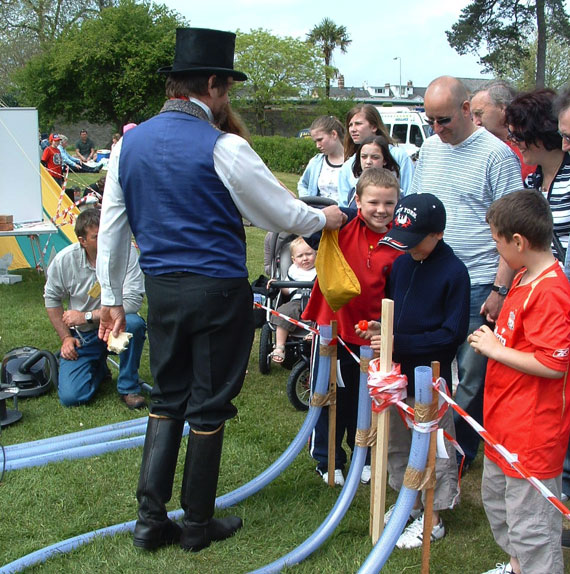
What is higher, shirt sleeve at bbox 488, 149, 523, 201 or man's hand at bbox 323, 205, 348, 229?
shirt sleeve at bbox 488, 149, 523, 201

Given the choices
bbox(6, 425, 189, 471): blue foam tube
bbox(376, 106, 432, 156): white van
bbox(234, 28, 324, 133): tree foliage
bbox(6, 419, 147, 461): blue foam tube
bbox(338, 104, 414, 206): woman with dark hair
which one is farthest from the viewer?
bbox(234, 28, 324, 133): tree foliage

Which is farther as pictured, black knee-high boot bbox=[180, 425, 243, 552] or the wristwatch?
the wristwatch

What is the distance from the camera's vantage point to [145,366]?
5863mm

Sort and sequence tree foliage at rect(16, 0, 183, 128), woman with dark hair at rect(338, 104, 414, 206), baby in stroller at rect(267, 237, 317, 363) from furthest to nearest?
tree foliage at rect(16, 0, 183, 128)
baby in stroller at rect(267, 237, 317, 363)
woman with dark hair at rect(338, 104, 414, 206)

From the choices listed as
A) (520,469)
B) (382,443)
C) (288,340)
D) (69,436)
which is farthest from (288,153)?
(520,469)

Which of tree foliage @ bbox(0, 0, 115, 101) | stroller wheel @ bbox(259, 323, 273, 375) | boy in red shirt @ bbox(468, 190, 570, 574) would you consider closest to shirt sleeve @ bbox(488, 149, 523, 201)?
boy in red shirt @ bbox(468, 190, 570, 574)

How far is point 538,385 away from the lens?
8.45 ft

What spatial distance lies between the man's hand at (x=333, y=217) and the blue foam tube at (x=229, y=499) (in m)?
0.57

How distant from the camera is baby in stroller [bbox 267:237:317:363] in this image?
5.45 m

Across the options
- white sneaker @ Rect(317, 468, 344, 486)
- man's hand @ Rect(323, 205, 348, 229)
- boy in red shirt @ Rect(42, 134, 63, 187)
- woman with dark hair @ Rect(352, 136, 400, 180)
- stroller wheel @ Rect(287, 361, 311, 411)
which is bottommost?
white sneaker @ Rect(317, 468, 344, 486)

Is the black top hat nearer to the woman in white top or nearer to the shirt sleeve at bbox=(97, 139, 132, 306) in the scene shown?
the shirt sleeve at bbox=(97, 139, 132, 306)

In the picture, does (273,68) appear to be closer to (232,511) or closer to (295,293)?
(295,293)

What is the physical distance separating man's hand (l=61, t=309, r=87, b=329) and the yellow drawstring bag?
99.7 inches

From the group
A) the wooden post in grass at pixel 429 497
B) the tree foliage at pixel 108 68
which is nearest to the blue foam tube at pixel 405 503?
the wooden post in grass at pixel 429 497
